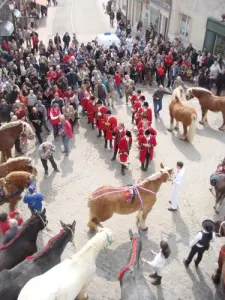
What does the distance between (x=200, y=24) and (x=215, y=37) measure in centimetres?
144

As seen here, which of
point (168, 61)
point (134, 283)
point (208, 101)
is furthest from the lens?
Result: point (168, 61)

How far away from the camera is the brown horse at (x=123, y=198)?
23.3 ft

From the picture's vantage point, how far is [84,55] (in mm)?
17078

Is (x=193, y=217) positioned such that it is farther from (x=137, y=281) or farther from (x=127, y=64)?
(x=127, y=64)


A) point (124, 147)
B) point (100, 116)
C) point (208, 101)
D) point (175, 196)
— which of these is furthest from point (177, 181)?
point (208, 101)

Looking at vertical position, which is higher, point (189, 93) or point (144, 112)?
point (189, 93)

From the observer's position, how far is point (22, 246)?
20.5 feet

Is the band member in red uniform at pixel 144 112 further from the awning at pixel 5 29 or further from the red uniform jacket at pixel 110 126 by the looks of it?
the awning at pixel 5 29

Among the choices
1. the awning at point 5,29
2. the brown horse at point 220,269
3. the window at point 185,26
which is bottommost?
the brown horse at point 220,269

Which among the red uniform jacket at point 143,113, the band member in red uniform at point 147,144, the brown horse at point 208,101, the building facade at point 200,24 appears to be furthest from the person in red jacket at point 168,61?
the band member in red uniform at point 147,144

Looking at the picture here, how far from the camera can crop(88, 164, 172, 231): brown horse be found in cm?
711

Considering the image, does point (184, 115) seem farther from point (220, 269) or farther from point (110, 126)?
point (220, 269)

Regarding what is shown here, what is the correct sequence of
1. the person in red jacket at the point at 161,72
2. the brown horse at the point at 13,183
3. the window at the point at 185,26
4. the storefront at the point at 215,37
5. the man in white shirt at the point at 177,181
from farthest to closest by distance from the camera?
the window at the point at 185,26 < the storefront at the point at 215,37 < the person in red jacket at the point at 161,72 < the man in white shirt at the point at 177,181 < the brown horse at the point at 13,183

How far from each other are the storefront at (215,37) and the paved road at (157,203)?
6023 millimetres
